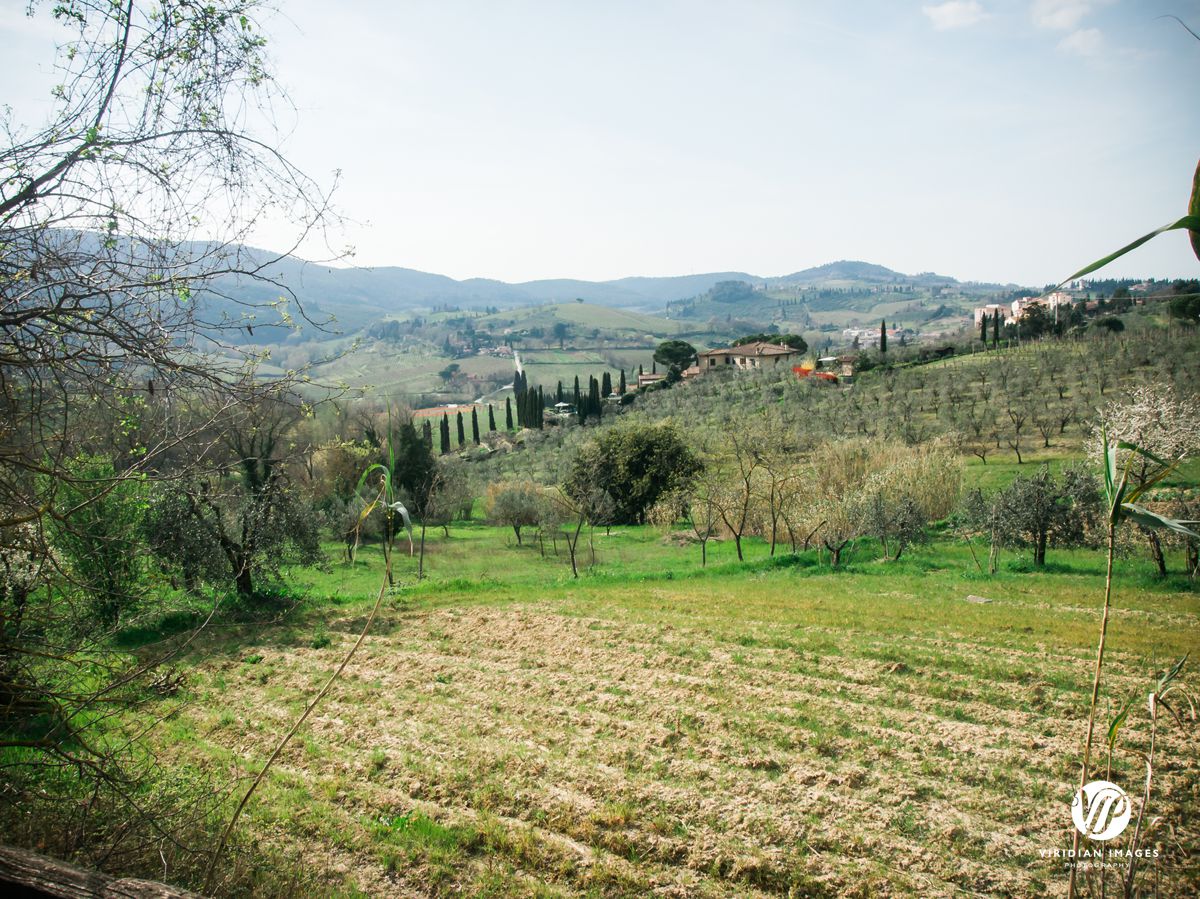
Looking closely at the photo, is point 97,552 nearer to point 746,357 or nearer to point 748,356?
point 748,356

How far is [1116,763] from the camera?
7.95 m

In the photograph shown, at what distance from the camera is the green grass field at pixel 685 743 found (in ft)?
20.8

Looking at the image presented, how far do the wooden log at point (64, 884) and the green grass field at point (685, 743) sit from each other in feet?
14.0

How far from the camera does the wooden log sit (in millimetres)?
2211

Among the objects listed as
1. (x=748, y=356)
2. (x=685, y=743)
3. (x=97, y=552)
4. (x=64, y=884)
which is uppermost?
(x=748, y=356)

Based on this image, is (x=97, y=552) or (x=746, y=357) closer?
(x=97, y=552)

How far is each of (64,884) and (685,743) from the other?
7694 mm

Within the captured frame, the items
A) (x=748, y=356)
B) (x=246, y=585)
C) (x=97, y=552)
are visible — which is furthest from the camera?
(x=748, y=356)

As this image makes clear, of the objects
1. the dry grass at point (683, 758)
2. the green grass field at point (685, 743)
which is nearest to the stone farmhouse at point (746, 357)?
the green grass field at point (685, 743)

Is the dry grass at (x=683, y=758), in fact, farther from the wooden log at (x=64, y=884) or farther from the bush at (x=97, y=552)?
the wooden log at (x=64, y=884)

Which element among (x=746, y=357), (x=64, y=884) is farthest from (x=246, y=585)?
(x=746, y=357)

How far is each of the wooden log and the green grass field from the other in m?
4.27

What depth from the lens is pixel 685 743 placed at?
895cm

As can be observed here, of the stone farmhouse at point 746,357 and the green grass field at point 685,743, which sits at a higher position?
the stone farmhouse at point 746,357
